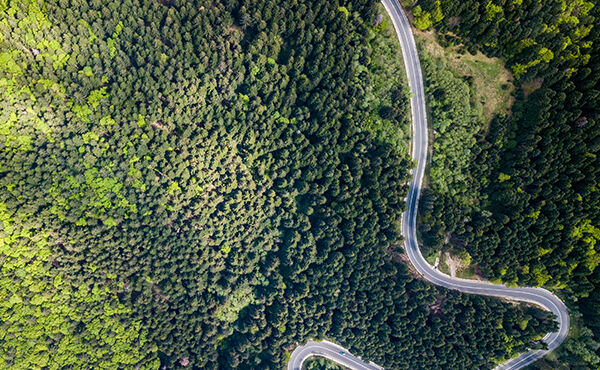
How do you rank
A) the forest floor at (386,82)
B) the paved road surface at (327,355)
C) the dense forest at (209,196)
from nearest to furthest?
the dense forest at (209,196), the forest floor at (386,82), the paved road surface at (327,355)

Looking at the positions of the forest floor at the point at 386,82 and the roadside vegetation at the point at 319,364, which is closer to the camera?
the forest floor at the point at 386,82

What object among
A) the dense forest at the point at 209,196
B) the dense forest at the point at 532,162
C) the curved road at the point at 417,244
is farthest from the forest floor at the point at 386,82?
the dense forest at the point at 532,162

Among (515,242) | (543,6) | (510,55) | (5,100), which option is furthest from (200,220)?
(543,6)

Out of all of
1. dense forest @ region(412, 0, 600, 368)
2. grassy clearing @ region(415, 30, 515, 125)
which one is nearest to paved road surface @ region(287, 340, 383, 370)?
dense forest @ region(412, 0, 600, 368)

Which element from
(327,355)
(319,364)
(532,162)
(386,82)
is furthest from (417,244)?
(319,364)

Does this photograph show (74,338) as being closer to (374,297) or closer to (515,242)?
(374,297)

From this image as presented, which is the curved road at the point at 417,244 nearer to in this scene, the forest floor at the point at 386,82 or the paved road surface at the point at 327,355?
the forest floor at the point at 386,82
